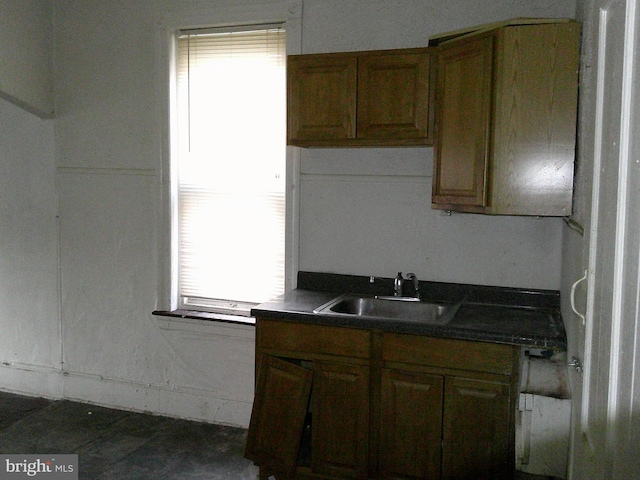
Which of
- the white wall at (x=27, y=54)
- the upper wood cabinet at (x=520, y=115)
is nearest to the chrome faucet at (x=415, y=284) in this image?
the upper wood cabinet at (x=520, y=115)

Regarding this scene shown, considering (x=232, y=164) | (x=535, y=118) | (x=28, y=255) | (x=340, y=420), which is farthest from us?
(x=28, y=255)

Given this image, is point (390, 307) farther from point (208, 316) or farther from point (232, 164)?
point (232, 164)

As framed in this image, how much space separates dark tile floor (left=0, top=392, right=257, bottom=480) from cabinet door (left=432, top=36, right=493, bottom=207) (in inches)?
70.5

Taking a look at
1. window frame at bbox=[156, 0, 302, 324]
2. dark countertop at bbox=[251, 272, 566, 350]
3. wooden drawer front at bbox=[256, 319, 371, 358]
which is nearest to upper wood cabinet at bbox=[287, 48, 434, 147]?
window frame at bbox=[156, 0, 302, 324]

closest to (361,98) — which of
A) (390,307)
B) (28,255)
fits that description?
(390,307)

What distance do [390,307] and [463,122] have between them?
1067mm

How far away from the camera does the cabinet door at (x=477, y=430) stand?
2.46m

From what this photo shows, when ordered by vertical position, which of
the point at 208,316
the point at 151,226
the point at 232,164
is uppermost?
the point at 232,164

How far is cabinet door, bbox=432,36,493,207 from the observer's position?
2553 mm

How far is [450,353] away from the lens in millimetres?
2557

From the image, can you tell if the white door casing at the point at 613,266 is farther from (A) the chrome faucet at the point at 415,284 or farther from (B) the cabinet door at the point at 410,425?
(A) the chrome faucet at the point at 415,284

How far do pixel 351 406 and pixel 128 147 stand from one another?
2190 millimetres

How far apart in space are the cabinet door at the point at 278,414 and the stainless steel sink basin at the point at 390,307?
40cm

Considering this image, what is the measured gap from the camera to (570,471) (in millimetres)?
2037
